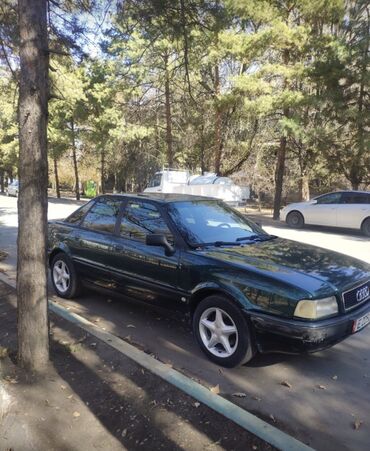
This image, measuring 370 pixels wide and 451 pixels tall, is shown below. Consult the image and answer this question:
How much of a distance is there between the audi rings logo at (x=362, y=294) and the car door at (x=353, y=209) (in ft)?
34.1

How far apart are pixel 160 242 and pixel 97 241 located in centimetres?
140

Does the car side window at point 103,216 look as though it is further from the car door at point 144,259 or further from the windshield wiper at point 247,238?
the windshield wiper at point 247,238

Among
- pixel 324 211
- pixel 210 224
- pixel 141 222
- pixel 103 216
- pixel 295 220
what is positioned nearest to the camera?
pixel 210 224

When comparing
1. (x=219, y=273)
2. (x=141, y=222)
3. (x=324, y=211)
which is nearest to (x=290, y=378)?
(x=219, y=273)

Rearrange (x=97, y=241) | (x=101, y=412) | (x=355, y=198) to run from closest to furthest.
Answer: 1. (x=101, y=412)
2. (x=97, y=241)
3. (x=355, y=198)

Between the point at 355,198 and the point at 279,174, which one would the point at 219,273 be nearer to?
the point at 355,198

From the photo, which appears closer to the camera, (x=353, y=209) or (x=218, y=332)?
(x=218, y=332)

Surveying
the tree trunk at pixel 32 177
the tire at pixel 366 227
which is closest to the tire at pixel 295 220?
the tire at pixel 366 227

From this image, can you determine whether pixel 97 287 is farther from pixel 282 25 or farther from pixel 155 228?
pixel 282 25

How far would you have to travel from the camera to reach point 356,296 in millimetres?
3936

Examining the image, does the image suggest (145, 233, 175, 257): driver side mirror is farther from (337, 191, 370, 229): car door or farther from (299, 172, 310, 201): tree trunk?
(299, 172, 310, 201): tree trunk

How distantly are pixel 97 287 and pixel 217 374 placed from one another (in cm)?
223

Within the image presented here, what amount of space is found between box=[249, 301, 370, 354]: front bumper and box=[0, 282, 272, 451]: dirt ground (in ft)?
2.59

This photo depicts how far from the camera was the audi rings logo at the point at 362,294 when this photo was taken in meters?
3.97
